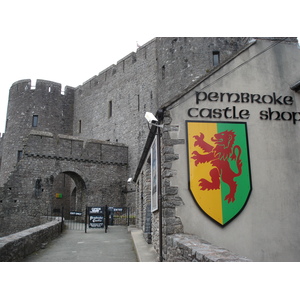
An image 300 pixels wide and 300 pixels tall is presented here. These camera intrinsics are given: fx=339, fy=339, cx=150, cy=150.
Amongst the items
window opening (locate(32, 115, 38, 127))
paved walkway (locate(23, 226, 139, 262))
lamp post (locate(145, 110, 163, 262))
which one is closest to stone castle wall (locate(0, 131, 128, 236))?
window opening (locate(32, 115, 38, 127))

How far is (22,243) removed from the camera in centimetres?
764

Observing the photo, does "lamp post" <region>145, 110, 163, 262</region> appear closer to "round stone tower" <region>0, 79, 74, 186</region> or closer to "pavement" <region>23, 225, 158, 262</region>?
"pavement" <region>23, 225, 158, 262</region>

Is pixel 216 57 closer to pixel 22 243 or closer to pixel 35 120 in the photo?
pixel 22 243

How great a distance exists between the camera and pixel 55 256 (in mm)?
8383

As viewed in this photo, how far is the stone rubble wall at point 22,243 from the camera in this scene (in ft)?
20.8

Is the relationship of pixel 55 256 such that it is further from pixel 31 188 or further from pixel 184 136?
pixel 31 188

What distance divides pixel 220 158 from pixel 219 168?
0.21 m

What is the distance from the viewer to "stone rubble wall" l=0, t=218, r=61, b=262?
634cm

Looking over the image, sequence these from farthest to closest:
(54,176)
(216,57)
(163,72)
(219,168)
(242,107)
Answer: (163,72), (54,176), (216,57), (242,107), (219,168)

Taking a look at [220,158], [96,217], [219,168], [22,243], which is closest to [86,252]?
[22,243]

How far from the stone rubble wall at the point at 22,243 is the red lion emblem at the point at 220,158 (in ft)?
12.8

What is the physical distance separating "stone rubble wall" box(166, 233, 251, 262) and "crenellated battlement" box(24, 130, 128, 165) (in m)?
18.0

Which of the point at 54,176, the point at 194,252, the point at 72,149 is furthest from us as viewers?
the point at 72,149

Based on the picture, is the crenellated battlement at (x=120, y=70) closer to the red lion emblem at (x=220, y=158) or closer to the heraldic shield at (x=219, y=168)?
the heraldic shield at (x=219, y=168)
